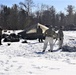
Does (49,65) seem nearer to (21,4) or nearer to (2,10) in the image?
(2,10)

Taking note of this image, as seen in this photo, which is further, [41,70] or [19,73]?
[41,70]

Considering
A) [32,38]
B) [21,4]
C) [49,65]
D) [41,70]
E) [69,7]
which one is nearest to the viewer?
[41,70]

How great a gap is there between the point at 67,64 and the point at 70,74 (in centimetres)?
223

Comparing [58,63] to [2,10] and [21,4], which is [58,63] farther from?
[21,4]

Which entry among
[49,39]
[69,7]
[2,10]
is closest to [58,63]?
[49,39]

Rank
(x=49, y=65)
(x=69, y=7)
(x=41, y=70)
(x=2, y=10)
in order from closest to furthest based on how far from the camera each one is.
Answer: (x=41, y=70), (x=49, y=65), (x=2, y=10), (x=69, y=7)

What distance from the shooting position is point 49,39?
1686 centimetres

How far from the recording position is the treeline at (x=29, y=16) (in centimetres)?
7794

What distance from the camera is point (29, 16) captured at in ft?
280

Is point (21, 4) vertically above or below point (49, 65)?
above

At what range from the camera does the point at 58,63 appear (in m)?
12.1

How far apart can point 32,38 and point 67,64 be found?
62.5ft

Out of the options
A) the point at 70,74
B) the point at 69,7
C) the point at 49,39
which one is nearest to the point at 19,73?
the point at 70,74

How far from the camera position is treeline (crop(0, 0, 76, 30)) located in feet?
256
